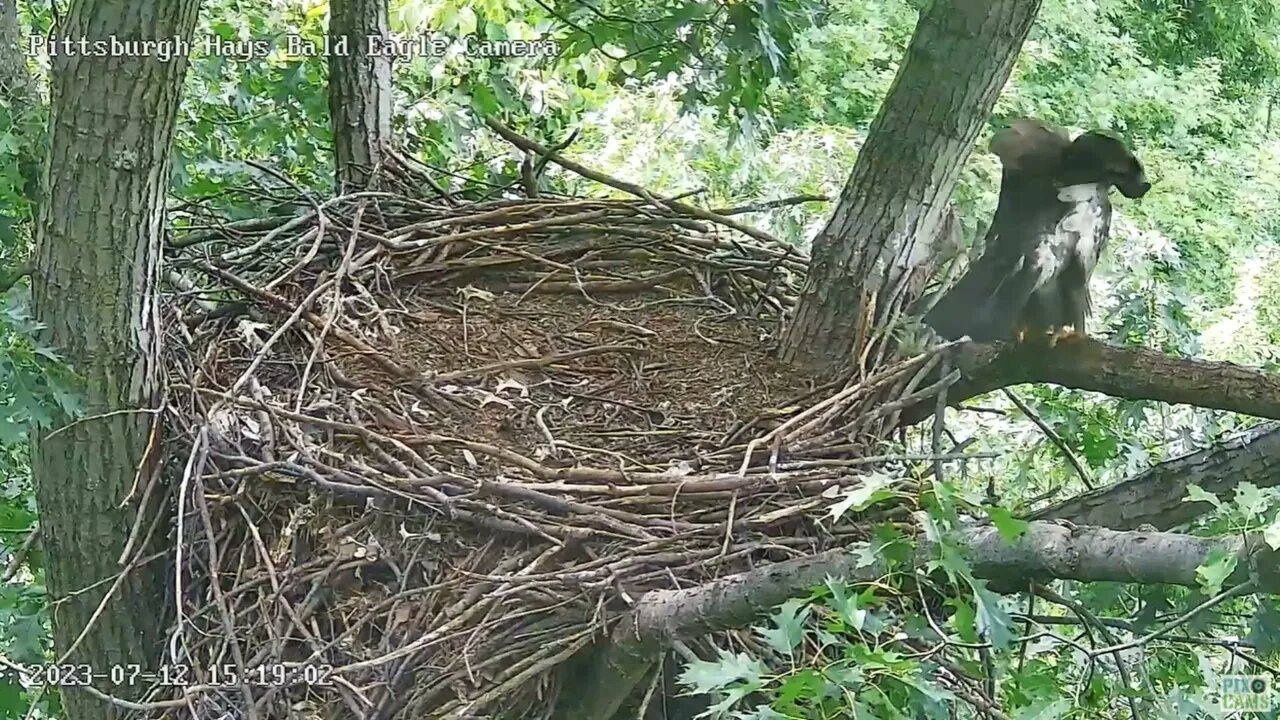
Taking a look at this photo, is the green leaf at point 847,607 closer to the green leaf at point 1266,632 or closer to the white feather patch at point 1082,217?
the green leaf at point 1266,632

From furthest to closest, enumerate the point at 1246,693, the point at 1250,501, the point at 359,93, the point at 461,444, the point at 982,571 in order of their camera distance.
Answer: the point at 359,93 → the point at 461,444 → the point at 1246,693 → the point at 982,571 → the point at 1250,501

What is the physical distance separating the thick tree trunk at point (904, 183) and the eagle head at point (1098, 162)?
23 cm

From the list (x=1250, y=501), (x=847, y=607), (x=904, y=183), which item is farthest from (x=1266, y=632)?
(x=904, y=183)

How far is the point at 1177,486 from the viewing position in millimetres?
1649

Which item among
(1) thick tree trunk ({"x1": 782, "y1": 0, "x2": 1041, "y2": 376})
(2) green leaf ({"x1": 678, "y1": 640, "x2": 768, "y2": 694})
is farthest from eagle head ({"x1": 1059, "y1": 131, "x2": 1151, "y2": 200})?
(2) green leaf ({"x1": 678, "y1": 640, "x2": 768, "y2": 694})

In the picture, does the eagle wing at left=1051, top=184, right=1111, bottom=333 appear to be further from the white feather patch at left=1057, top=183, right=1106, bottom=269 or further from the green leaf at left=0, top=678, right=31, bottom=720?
the green leaf at left=0, top=678, right=31, bottom=720

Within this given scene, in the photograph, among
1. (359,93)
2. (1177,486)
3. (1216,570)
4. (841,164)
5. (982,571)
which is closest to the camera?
(1216,570)

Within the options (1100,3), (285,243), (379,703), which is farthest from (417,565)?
(1100,3)

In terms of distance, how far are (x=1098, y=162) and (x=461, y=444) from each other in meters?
1.14

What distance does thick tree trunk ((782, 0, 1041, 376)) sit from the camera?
5.78 feet

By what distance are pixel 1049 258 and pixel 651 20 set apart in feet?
3.52

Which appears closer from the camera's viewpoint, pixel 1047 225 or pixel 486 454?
pixel 486 454

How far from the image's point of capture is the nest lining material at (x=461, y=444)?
1625mm

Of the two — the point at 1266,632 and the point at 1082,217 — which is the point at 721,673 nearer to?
the point at 1266,632
